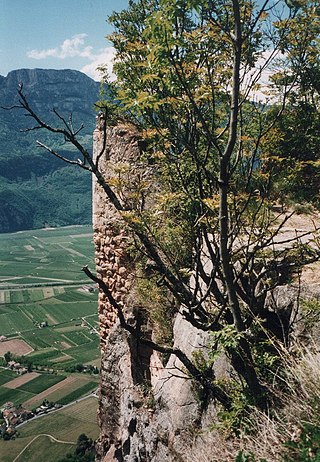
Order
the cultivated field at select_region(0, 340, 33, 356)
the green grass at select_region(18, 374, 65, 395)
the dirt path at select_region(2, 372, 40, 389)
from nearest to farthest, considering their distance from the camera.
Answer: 1. the green grass at select_region(18, 374, 65, 395)
2. the dirt path at select_region(2, 372, 40, 389)
3. the cultivated field at select_region(0, 340, 33, 356)

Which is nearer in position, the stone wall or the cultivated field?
the stone wall

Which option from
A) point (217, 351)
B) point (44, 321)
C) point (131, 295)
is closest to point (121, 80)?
point (131, 295)

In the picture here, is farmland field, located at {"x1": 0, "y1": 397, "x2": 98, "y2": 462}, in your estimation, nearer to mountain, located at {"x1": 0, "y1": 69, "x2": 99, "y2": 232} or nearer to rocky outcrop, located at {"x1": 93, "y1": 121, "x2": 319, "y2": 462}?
rocky outcrop, located at {"x1": 93, "y1": 121, "x2": 319, "y2": 462}

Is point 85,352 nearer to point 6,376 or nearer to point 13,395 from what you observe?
point 6,376

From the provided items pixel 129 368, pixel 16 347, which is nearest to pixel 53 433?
pixel 16 347

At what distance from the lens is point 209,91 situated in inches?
171

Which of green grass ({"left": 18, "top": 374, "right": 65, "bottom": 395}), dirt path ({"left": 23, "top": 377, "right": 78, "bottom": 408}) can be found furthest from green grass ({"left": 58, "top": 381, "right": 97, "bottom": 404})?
green grass ({"left": 18, "top": 374, "right": 65, "bottom": 395})

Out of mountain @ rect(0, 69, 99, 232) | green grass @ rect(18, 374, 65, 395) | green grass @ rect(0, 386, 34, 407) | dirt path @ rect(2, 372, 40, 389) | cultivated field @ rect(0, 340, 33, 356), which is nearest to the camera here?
green grass @ rect(0, 386, 34, 407)

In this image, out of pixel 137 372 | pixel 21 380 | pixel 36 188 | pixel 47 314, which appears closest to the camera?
pixel 137 372

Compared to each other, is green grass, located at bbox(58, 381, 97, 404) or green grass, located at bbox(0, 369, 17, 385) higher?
green grass, located at bbox(58, 381, 97, 404)

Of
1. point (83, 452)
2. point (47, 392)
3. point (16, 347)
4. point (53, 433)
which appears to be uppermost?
point (83, 452)

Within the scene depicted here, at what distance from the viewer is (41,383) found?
49.2 meters

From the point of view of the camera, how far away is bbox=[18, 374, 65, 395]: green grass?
157 ft

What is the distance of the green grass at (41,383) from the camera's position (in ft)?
157
